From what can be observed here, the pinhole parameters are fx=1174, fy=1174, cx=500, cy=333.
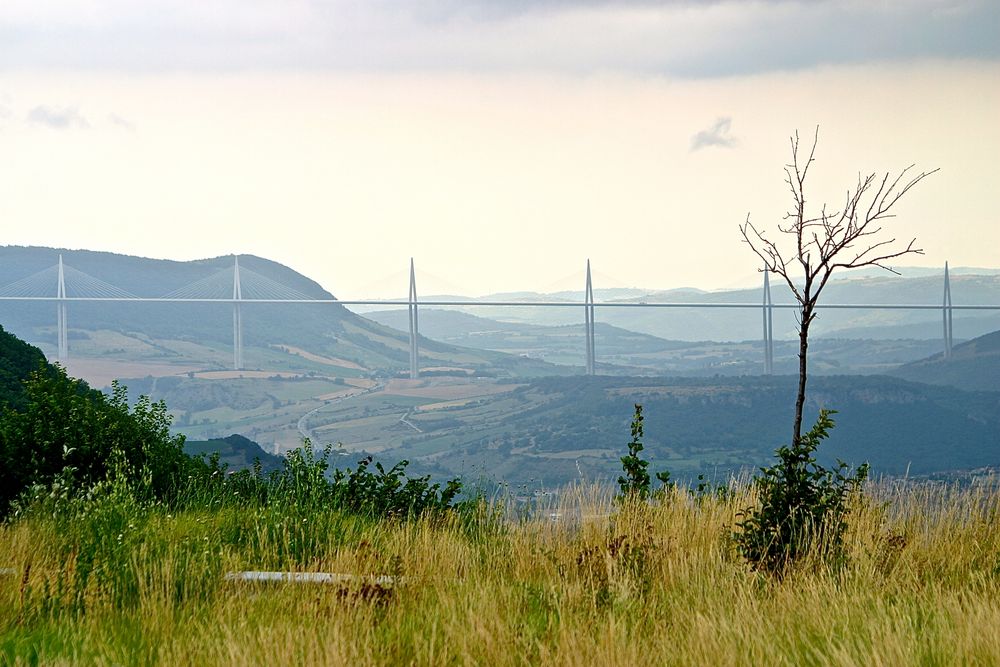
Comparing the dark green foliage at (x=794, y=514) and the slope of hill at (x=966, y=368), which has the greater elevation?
the dark green foliage at (x=794, y=514)

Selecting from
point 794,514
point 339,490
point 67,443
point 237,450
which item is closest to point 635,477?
point 794,514

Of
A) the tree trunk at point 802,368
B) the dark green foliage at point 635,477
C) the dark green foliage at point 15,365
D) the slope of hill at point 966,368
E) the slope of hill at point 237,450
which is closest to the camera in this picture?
the tree trunk at point 802,368

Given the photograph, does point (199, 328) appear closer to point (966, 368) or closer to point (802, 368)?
point (966, 368)

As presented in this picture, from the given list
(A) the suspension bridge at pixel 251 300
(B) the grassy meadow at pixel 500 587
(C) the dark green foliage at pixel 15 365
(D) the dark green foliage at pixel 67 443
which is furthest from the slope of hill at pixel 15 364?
(A) the suspension bridge at pixel 251 300

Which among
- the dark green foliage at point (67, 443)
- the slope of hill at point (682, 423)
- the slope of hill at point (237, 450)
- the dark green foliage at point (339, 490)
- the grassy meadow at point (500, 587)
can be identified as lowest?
the slope of hill at point (682, 423)

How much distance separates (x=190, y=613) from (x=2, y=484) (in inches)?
185

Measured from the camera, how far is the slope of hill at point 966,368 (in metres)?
144

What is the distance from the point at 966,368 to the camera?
148500 mm

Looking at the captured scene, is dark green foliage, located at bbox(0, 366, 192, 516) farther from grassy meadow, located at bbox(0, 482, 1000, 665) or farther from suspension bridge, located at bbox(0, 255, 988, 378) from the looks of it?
suspension bridge, located at bbox(0, 255, 988, 378)

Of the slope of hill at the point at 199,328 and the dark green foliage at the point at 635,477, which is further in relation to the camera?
the slope of hill at the point at 199,328

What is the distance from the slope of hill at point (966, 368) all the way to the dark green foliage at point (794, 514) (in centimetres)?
14278

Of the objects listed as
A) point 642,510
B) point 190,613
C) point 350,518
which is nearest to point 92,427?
point 350,518

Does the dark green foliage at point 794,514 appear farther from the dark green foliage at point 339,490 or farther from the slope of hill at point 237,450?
the slope of hill at point 237,450

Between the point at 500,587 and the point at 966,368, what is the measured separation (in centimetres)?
15292
